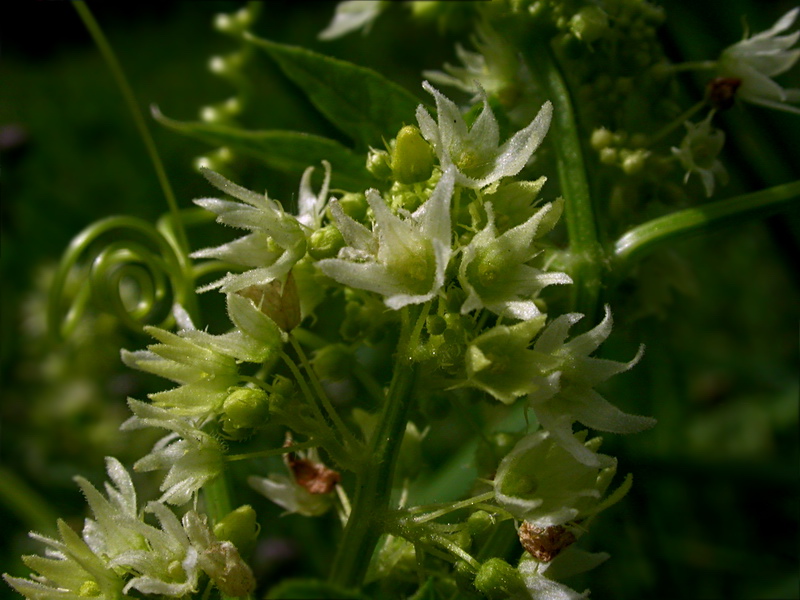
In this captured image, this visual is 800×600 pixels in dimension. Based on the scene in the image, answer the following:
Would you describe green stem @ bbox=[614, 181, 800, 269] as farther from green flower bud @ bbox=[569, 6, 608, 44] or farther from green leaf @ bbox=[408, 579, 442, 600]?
green leaf @ bbox=[408, 579, 442, 600]

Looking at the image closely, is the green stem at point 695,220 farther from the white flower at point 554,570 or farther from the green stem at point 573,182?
the white flower at point 554,570

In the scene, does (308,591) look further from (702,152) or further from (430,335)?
(702,152)

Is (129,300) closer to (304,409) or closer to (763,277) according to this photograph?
(304,409)

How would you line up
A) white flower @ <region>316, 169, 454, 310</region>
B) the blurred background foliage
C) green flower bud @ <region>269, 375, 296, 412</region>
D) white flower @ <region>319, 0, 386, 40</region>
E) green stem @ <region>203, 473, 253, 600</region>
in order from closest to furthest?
white flower @ <region>316, 169, 454, 310</region> < green flower bud @ <region>269, 375, 296, 412</region> < green stem @ <region>203, 473, 253, 600</region> < white flower @ <region>319, 0, 386, 40</region> < the blurred background foliage

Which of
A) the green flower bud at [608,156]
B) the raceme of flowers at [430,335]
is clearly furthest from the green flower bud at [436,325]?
the green flower bud at [608,156]

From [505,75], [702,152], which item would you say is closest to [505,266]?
[505,75]

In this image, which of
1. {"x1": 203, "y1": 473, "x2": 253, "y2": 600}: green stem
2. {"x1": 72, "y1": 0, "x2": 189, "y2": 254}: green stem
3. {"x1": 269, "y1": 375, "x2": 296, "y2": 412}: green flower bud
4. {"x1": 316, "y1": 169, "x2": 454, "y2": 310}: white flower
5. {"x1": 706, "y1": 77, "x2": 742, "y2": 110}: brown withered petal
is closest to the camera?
{"x1": 316, "y1": 169, "x2": 454, "y2": 310}: white flower

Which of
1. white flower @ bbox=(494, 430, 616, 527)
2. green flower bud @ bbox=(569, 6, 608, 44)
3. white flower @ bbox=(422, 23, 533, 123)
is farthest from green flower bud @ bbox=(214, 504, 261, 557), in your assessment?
green flower bud @ bbox=(569, 6, 608, 44)
